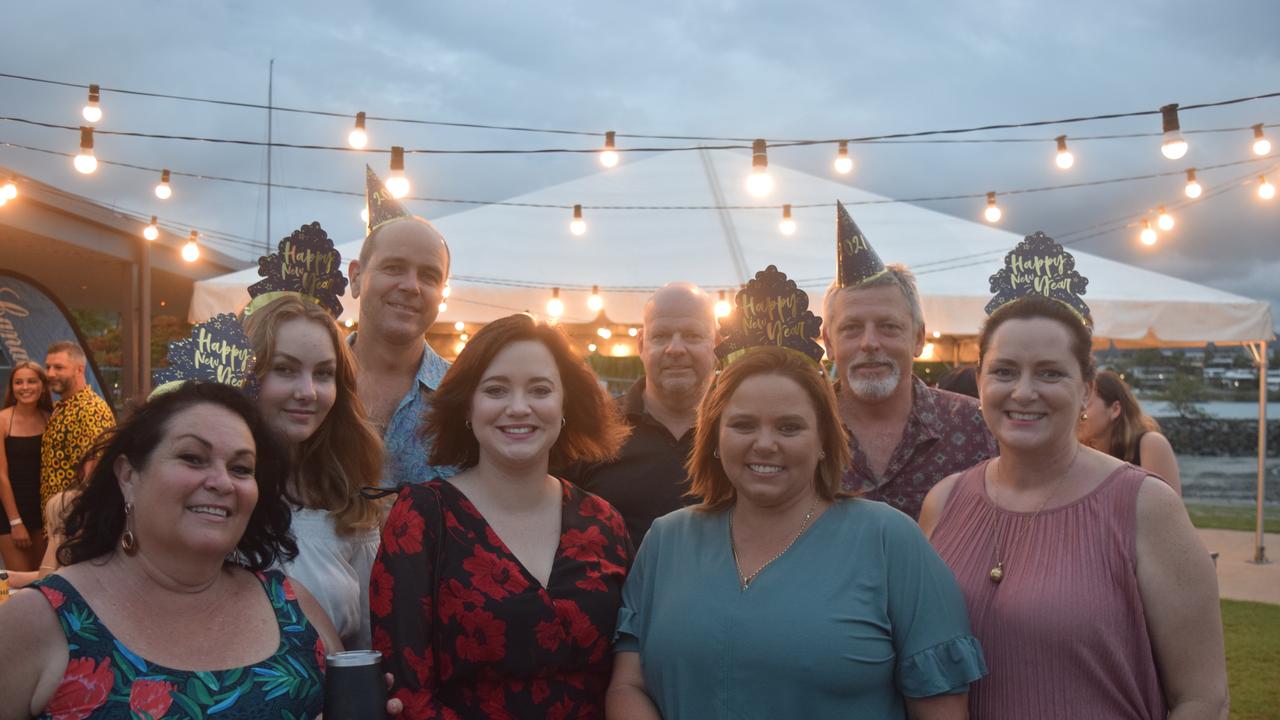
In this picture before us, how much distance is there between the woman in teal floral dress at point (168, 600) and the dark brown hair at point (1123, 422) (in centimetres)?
428

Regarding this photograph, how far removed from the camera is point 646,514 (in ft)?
9.68

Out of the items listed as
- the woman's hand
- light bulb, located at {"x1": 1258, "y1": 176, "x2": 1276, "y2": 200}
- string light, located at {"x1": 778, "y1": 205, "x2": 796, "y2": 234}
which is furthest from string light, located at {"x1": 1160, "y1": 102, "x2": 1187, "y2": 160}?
the woman's hand

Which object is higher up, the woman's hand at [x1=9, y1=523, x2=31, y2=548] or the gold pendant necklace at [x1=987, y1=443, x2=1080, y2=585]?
the gold pendant necklace at [x1=987, y1=443, x2=1080, y2=585]

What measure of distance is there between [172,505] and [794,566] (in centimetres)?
128

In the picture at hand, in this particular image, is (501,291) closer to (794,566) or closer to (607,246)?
(607,246)

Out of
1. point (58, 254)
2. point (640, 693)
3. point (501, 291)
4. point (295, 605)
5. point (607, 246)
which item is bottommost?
point (640, 693)

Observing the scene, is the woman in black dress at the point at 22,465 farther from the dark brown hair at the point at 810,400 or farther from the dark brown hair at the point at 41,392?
the dark brown hair at the point at 810,400

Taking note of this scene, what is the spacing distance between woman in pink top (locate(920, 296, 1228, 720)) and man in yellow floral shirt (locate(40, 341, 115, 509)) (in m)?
5.61

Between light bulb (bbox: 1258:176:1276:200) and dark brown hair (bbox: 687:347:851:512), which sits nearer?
dark brown hair (bbox: 687:347:851:512)

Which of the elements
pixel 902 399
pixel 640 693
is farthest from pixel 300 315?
pixel 902 399

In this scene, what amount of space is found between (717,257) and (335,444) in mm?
5522

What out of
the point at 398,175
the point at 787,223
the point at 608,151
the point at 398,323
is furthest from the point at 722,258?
the point at 398,323

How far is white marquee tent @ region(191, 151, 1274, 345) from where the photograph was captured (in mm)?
6738

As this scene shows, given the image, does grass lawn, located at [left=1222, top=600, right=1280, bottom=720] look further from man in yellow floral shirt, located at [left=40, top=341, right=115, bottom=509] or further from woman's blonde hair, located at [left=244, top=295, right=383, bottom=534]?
man in yellow floral shirt, located at [left=40, top=341, right=115, bottom=509]
